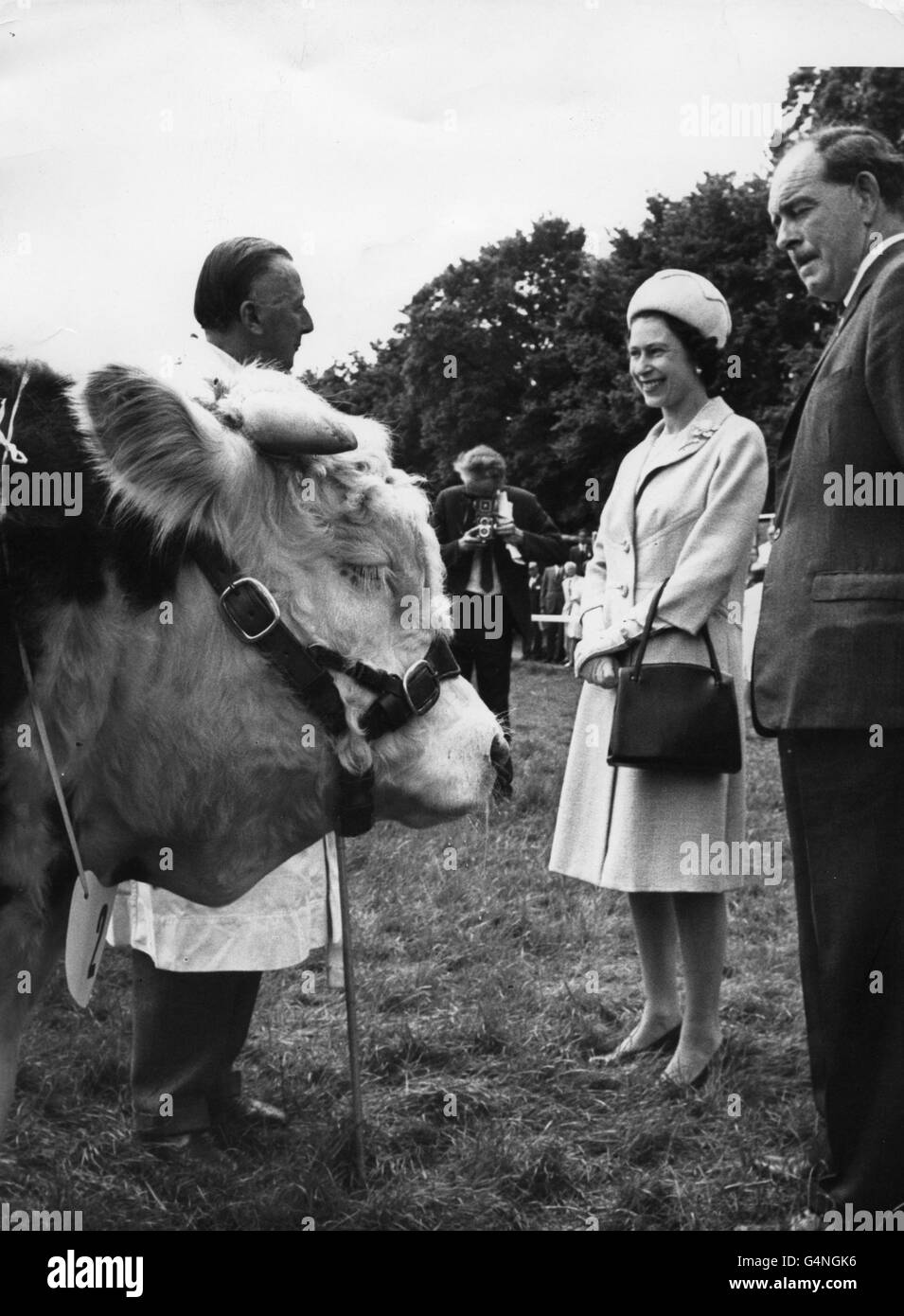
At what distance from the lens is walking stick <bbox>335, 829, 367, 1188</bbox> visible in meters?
2.58

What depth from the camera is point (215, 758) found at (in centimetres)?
189

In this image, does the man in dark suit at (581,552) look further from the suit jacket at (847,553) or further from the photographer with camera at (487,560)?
the suit jacket at (847,553)

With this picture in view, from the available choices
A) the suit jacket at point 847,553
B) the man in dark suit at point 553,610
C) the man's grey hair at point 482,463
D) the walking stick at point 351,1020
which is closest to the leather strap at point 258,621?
the walking stick at point 351,1020

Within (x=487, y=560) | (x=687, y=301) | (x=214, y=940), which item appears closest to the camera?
(x=214, y=940)

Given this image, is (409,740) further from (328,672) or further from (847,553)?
(847,553)

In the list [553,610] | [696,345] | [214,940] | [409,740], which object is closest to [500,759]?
[409,740]

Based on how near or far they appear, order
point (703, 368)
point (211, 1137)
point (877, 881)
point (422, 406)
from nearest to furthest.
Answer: point (877, 881) → point (211, 1137) → point (703, 368) → point (422, 406)

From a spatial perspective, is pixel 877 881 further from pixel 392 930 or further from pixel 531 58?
pixel 392 930

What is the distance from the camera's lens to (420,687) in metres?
2.00

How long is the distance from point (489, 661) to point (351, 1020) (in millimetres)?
4501

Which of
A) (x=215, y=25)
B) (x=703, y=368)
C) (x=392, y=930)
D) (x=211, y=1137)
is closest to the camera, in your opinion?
(x=215, y=25)

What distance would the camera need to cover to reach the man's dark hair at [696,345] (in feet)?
12.7

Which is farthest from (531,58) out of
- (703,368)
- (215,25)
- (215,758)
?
(215,758)

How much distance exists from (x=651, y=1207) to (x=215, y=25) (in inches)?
116
